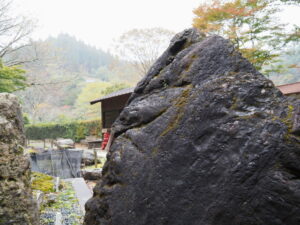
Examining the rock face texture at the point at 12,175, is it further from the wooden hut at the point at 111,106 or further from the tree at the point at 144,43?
the tree at the point at 144,43

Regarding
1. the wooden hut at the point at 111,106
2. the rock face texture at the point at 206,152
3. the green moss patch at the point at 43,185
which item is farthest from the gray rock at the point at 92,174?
the wooden hut at the point at 111,106

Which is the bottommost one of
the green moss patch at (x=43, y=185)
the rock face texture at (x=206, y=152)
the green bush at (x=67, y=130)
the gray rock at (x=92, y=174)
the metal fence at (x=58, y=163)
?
the green bush at (x=67, y=130)

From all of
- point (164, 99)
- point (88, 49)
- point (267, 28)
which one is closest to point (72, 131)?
point (267, 28)

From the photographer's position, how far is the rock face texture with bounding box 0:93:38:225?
9.41ft

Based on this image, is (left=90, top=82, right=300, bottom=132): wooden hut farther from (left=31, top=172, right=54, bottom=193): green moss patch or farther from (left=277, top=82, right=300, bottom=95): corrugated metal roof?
(left=277, top=82, right=300, bottom=95): corrugated metal roof

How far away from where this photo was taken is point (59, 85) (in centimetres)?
3450

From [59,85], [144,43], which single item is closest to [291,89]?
[144,43]

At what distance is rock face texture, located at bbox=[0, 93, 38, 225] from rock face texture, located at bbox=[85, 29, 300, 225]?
1.12 m

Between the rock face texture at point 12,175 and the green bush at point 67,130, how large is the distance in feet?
69.8

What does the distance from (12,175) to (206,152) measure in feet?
8.16

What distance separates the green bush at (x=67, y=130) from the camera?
2489 centimetres

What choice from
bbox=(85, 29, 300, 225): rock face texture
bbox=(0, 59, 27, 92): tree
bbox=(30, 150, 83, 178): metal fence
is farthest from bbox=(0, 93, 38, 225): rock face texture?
bbox=(0, 59, 27, 92): tree

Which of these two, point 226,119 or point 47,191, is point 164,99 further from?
point 47,191

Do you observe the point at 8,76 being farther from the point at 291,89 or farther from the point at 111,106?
the point at 291,89
